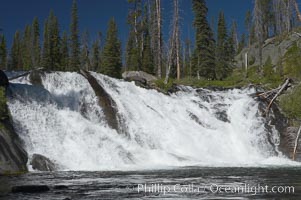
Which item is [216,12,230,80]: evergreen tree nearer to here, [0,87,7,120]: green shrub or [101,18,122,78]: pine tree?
[101,18,122,78]: pine tree

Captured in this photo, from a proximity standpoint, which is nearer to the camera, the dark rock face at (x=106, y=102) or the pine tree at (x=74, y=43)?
the dark rock face at (x=106, y=102)

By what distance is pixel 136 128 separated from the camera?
2838cm

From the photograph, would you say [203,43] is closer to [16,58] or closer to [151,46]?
[151,46]

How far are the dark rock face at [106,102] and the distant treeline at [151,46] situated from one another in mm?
13893

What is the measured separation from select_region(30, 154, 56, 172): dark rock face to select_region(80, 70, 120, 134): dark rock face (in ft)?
21.9

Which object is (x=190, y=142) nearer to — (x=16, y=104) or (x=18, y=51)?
(x=16, y=104)

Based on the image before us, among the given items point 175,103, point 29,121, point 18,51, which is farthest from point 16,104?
point 18,51

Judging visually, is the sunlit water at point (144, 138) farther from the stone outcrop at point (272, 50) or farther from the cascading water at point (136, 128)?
the stone outcrop at point (272, 50)

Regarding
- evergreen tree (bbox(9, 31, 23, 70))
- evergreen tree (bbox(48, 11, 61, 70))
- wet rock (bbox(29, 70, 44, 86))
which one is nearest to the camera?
wet rock (bbox(29, 70, 44, 86))

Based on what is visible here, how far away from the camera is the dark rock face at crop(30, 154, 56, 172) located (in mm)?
21031

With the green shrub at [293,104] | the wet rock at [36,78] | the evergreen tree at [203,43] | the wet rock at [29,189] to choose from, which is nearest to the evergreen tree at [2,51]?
the evergreen tree at [203,43]

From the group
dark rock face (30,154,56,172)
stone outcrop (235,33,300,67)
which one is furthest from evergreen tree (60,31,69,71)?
dark rock face (30,154,56,172)

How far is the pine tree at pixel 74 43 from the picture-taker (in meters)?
73.4

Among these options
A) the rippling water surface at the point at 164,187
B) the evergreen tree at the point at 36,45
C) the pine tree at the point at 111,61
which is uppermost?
the evergreen tree at the point at 36,45
